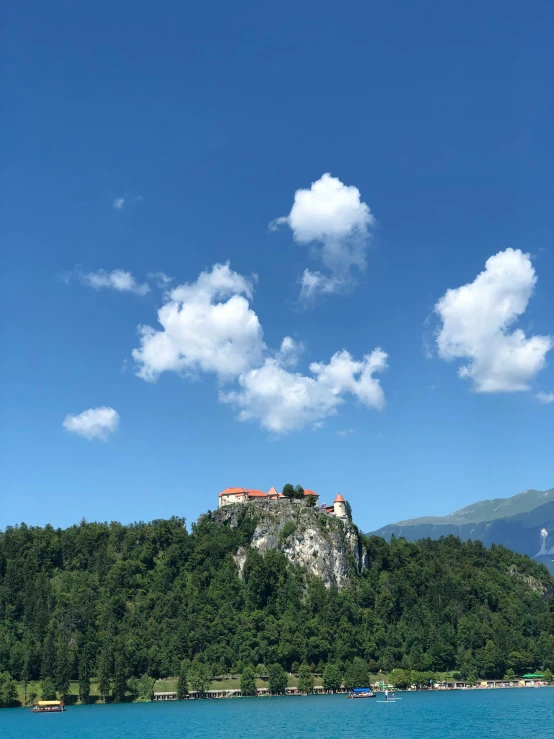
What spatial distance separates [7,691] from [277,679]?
52.9 meters

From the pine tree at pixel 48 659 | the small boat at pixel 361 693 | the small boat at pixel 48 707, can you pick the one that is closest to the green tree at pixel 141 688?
the pine tree at pixel 48 659

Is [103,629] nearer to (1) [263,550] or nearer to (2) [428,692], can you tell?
(1) [263,550]

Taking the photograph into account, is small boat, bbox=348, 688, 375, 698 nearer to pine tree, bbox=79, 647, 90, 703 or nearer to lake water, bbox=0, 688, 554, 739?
lake water, bbox=0, 688, 554, 739

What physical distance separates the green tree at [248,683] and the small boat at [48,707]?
1442 inches

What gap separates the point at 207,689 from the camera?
152875mm

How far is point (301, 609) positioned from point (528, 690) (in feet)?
178

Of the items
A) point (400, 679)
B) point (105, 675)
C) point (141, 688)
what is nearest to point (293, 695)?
point (400, 679)

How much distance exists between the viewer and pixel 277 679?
154 metres

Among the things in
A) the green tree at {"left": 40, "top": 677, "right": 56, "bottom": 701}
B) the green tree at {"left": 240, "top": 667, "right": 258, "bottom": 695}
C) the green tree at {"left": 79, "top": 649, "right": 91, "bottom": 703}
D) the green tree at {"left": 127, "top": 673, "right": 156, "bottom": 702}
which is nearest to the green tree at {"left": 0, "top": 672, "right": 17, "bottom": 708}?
the green tree at {"left": 40, "top": 677, "right": 56, "bottom": 701}

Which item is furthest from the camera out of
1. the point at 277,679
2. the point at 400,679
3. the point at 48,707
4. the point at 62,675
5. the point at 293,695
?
the point at 400,679

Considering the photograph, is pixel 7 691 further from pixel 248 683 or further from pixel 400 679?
pixel 400 679

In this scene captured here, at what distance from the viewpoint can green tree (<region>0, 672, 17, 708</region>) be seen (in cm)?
14062

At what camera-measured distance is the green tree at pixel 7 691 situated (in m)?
141

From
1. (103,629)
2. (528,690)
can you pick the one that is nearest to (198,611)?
(103,629)
